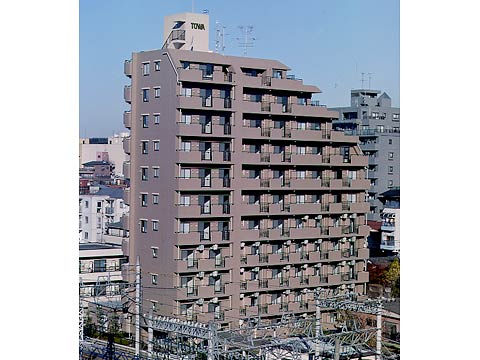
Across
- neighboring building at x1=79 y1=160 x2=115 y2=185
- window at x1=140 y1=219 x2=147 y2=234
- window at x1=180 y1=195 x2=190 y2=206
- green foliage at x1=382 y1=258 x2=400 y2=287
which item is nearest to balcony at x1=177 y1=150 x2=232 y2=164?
window at x1=180 y1=195 x2=190 y2=206

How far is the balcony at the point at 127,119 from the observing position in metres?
4.04

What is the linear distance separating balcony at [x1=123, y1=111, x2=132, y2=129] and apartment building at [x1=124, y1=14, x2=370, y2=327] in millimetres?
202

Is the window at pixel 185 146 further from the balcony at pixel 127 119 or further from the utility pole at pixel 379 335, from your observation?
the utility pole at pixel 379 335

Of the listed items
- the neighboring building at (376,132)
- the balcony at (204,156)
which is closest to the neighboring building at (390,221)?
the neighboring building at (376,132)

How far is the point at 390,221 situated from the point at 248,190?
578 millimetres

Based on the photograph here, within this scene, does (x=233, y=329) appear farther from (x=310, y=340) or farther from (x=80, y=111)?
(x=80, y=111)

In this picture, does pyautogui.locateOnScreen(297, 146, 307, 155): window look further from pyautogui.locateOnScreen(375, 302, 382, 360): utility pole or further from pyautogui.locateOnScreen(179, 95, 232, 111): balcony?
pyautogui.locateOnScreen(375, 302, 382, 360): utility pole

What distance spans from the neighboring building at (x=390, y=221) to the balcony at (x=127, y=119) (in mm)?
1158

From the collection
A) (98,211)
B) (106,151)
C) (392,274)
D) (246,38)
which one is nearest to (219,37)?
(246,38)
